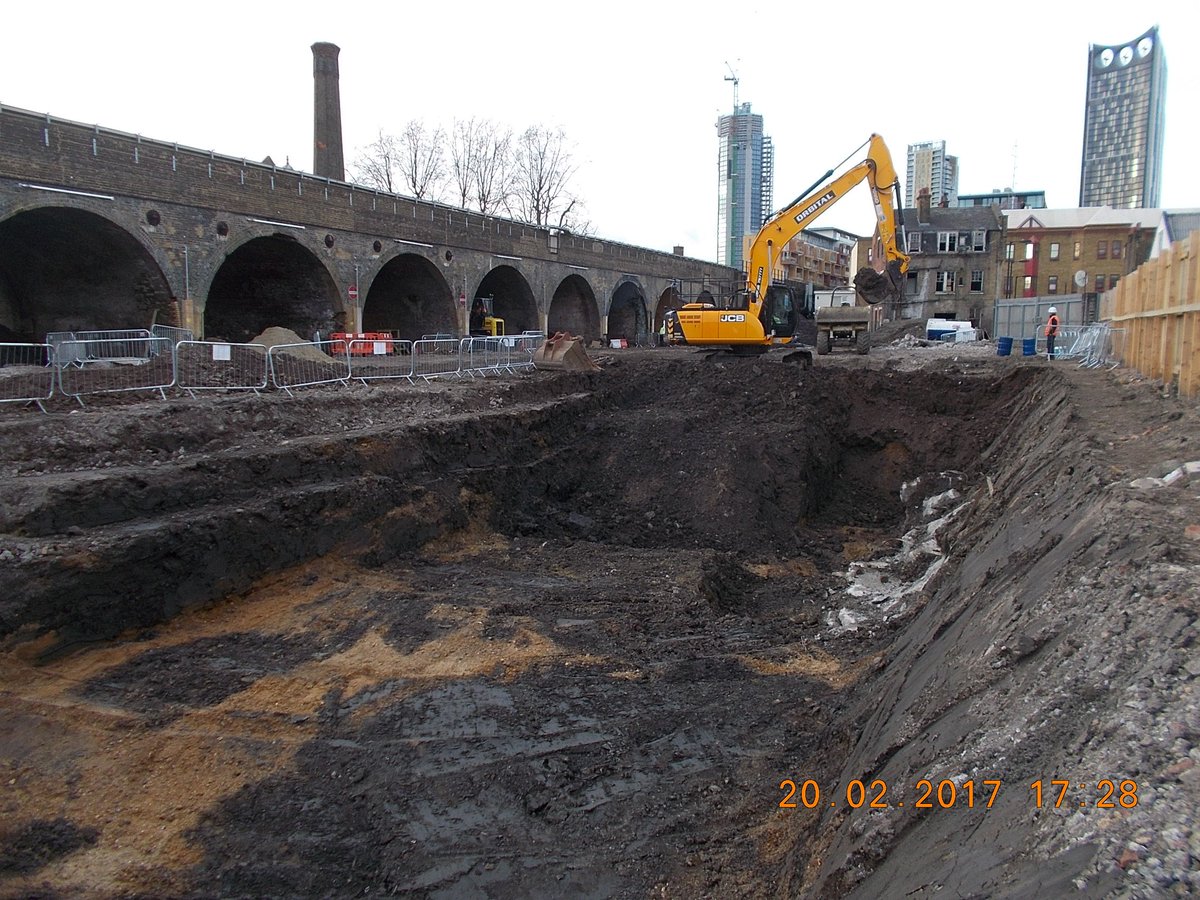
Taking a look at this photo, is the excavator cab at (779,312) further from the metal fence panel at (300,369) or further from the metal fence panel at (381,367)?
the metal fence panel at (300,369)

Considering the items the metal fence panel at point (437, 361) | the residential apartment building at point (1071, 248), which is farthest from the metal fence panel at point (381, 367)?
the residential apartment building at point (1071, 248)

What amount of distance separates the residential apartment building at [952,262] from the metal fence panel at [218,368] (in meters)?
51.3

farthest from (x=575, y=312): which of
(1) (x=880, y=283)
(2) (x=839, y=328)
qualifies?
(1) (x=880, y=283)

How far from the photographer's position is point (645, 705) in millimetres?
5789

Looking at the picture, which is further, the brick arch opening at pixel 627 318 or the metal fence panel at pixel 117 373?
the brick arch opening at pixel 627 318

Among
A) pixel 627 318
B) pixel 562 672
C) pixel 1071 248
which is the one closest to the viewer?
pixel 562 672

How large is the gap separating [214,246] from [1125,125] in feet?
501

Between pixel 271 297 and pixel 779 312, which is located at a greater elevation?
pixel 271 297

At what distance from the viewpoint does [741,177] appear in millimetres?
113312

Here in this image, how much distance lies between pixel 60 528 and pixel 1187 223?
227ft

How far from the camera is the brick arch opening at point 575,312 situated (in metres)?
43.2

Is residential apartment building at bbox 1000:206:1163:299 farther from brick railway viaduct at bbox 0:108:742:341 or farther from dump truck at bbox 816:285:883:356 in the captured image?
brick railway viaduct at bbox 0:108:742:341

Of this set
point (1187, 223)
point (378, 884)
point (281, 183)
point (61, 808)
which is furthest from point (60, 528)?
point (1187, 223)

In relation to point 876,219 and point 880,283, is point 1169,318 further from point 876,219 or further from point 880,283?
point 876,219
